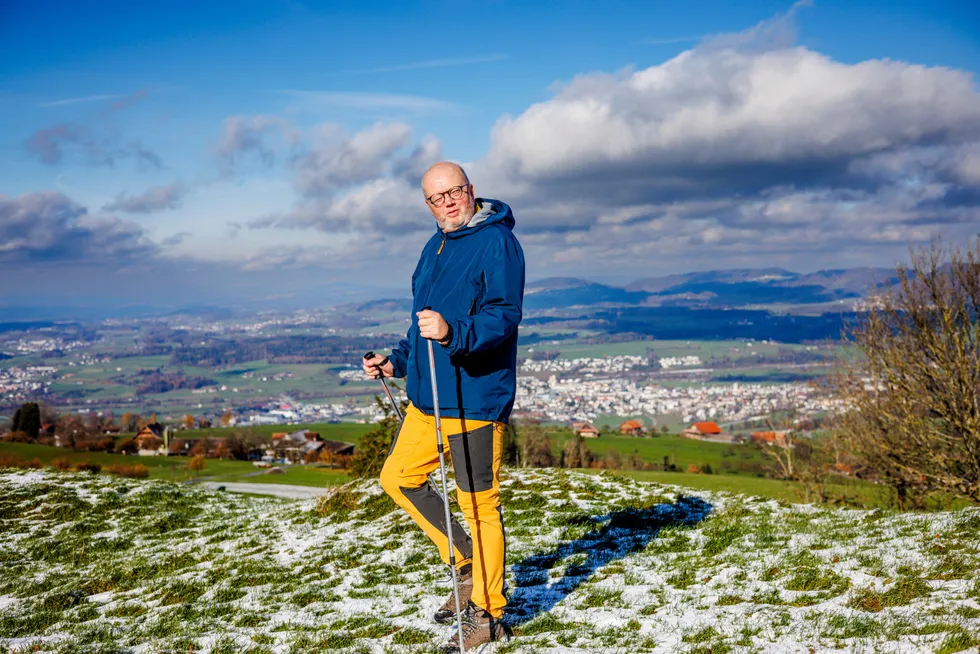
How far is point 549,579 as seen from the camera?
675 cm

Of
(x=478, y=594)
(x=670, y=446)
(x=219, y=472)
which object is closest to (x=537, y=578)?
(x=478, y=594)

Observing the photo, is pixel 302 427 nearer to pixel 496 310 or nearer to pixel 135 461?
pixel 135 461

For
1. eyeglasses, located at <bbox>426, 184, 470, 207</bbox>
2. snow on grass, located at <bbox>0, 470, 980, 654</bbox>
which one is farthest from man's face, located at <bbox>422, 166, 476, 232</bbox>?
snow on grass, located at <bbox>0, 470, 980, 654</bbox>

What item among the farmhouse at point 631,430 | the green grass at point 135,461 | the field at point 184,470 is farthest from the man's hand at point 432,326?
the farmhouse at point 631,430

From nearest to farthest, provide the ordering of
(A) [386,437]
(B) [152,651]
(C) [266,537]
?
(B) [152,651]
(C) [266,537]
(A) [386,437]

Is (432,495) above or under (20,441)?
above

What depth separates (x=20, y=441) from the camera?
5112cm

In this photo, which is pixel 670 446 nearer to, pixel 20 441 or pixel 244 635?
pixel 20 441

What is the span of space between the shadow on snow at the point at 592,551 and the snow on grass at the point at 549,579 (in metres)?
0.04

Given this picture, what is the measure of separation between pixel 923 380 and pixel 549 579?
48.1 feet

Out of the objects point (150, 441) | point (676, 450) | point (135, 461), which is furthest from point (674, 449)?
point (150, 441)

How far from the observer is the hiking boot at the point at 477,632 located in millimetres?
4795

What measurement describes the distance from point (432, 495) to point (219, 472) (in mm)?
48227

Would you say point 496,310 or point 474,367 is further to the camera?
point 474,367
